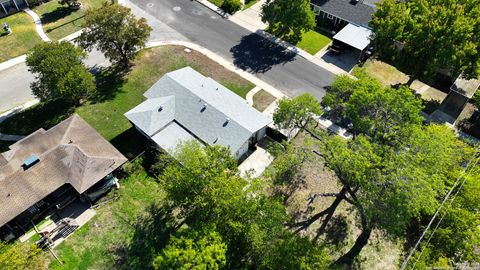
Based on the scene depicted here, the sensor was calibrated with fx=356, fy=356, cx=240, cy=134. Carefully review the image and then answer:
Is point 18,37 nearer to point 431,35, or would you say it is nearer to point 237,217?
point 237,217

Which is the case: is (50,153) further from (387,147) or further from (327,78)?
(327,78)

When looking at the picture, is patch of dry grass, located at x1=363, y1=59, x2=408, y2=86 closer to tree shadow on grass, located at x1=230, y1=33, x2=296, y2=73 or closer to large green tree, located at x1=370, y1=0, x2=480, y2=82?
large green tree, located at x1=370, y1=0, x2=480, y2=82


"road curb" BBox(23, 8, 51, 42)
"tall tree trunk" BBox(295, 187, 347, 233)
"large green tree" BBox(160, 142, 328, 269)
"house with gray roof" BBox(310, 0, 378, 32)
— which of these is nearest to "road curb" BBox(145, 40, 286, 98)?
"road curb" BBox(23, 8, 51, 42)

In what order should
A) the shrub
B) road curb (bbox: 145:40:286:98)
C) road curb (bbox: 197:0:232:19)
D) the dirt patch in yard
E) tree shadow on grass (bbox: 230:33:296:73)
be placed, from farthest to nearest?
road curb (bbox: 197:0:232:19) → the shrub → tree shadow on grass (bbox: 230:33:296:73) → the dirt patch in yard → road curb (bbox: 145:40:286:98)

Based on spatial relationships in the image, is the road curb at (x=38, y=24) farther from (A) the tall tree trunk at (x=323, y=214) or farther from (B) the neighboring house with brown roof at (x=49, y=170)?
(A) the tall tree trunk at (x=323, y=214)

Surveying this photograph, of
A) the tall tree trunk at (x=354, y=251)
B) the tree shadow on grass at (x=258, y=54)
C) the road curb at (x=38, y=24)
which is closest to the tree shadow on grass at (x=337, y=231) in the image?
the tall tree trunk at (x=354, y=251)

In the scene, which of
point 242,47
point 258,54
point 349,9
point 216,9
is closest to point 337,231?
point 258,54
